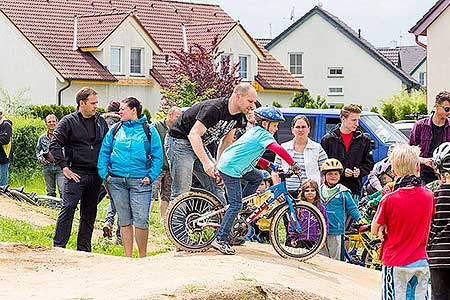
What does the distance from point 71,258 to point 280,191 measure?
2.32m

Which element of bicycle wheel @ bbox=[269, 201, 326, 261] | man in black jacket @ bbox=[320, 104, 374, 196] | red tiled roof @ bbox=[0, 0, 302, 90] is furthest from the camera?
red tiled roof @ bbox=[0, 0, 302, 90]

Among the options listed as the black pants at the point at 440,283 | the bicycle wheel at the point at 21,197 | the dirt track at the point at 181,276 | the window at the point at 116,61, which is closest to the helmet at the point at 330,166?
the dirt track at the point at 181,276

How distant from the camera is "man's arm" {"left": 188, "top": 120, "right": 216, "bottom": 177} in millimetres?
11562

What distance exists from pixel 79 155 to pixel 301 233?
2.94 meters

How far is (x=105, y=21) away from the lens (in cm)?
4750

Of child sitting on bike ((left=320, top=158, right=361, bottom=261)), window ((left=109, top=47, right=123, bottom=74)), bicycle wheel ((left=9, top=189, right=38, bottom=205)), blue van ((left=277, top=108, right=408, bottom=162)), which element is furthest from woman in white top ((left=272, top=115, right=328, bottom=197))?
window ((left=109, top=47, right=123, bottom=74))

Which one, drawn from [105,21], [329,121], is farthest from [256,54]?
[329,121]

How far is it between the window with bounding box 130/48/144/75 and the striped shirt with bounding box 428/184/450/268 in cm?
3810

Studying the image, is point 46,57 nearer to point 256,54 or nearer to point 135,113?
point 256,54

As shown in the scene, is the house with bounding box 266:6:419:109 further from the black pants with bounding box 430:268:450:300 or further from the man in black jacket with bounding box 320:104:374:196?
the black pants with bounding box 430:268:450:300

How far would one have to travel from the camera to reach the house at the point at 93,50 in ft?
149

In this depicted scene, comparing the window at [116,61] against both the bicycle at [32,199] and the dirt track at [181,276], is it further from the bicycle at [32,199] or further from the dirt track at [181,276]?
the dirt track at [181,276]

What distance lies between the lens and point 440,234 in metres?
9.99

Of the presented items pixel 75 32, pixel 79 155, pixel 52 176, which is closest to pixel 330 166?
pixel 79 155
